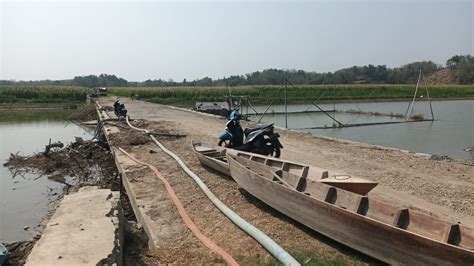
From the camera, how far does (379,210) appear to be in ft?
16.0

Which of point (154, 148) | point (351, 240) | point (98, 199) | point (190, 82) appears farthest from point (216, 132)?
point (190, 82)

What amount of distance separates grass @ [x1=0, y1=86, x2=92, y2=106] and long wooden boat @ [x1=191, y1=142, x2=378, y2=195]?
1958 inches

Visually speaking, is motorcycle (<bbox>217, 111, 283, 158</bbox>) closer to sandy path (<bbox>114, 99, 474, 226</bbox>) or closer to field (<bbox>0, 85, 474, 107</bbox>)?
sandy path (<bbox>114, 99, 474, 226</bbox>)

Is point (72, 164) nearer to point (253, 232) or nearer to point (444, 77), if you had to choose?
point (253, 232)

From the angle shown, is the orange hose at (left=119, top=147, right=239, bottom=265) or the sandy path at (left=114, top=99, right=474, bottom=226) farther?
the sandy path at (left=114, top=99, right=474, bottom=226)

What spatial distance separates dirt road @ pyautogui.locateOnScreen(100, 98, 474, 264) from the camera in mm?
5136

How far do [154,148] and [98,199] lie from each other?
7.04 meters

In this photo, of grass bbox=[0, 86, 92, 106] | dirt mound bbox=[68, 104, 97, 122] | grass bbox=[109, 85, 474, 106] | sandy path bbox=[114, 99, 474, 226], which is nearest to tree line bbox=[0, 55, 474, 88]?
grass bbox=[109, 85, 474, 106]

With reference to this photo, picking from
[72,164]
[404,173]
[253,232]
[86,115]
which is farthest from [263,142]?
[86,115]

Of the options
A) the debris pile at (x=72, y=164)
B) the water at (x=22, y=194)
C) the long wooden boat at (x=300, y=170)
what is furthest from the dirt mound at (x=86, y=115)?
the long wooden boat at (x=300, y=170)

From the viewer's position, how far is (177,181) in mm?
8656

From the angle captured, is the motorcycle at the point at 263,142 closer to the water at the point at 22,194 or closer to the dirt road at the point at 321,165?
the dirt road at the point at 321,165

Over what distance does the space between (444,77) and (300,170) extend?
9985 centimetres

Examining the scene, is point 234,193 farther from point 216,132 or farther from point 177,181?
point 216,132
